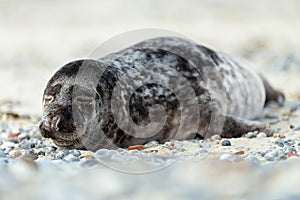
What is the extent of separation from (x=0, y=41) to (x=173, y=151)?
11528 millimetres

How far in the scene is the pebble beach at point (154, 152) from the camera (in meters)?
2.39

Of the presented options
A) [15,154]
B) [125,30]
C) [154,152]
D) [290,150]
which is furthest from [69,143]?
[125,30]

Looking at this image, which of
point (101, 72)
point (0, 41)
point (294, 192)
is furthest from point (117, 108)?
point (0, 41)

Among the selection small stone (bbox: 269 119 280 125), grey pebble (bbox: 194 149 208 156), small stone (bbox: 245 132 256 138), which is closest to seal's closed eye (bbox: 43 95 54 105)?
grey pebble (bbox: 194 149 208 156)

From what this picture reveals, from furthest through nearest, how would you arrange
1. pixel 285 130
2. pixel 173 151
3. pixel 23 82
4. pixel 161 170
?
pixel 23 82 < pixel 285 130 < pixel 173 151 < pixel 161 170

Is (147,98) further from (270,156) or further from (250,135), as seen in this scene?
(270,156)

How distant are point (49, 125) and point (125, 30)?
1160 centimetres

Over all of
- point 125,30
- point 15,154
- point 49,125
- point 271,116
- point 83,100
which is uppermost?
point 125,30

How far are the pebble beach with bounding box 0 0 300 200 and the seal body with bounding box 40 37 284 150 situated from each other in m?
0.16

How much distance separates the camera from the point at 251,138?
14.4 ft

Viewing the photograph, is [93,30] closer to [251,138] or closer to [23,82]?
[23,82]

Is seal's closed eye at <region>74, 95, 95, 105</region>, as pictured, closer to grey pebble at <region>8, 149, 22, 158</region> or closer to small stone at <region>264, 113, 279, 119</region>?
grey pebble at <region>8, 149, 22, 158</region>

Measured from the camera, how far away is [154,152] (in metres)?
3.77

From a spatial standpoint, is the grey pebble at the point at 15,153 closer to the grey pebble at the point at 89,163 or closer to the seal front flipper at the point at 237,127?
the grey pebble at the point at 89,163
